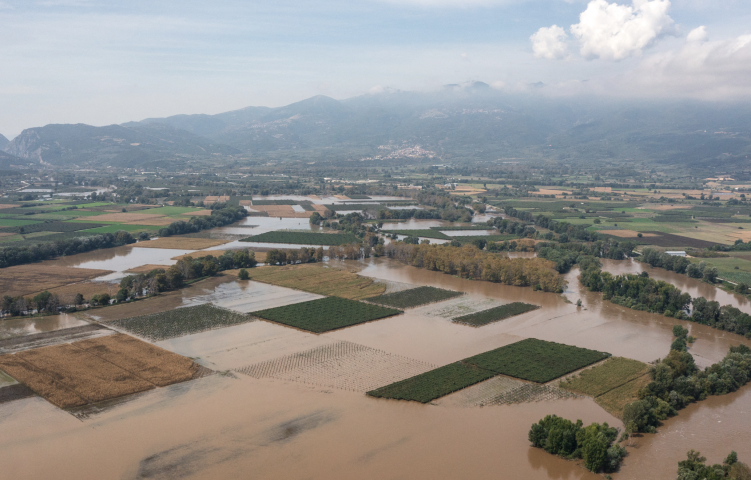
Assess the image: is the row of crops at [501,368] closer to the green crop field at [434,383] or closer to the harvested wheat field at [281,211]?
the green crop field at [434,383]

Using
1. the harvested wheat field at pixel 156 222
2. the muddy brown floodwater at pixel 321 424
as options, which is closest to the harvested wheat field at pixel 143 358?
the muddy brown floodwater at pixel 321 424

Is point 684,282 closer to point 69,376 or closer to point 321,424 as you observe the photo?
point 321,424

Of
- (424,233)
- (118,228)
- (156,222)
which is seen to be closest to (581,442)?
(424,233)

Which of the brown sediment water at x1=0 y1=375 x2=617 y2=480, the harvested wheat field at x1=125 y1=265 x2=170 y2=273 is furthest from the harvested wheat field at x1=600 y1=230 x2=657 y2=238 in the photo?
the harvested wheat field at x1=125 y1=265 x2=170 y2=273

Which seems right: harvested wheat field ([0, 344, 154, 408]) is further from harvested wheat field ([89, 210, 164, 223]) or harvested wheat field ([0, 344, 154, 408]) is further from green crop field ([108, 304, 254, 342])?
harvested wheat field ([89, 210, 164, 223])

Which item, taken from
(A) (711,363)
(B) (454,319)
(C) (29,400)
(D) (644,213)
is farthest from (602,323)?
(D) (644,213)

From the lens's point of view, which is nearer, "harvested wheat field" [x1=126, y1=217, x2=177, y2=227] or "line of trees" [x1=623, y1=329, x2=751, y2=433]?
"line of trees" [x1=623, y1=329, x2=751, y2=433]
